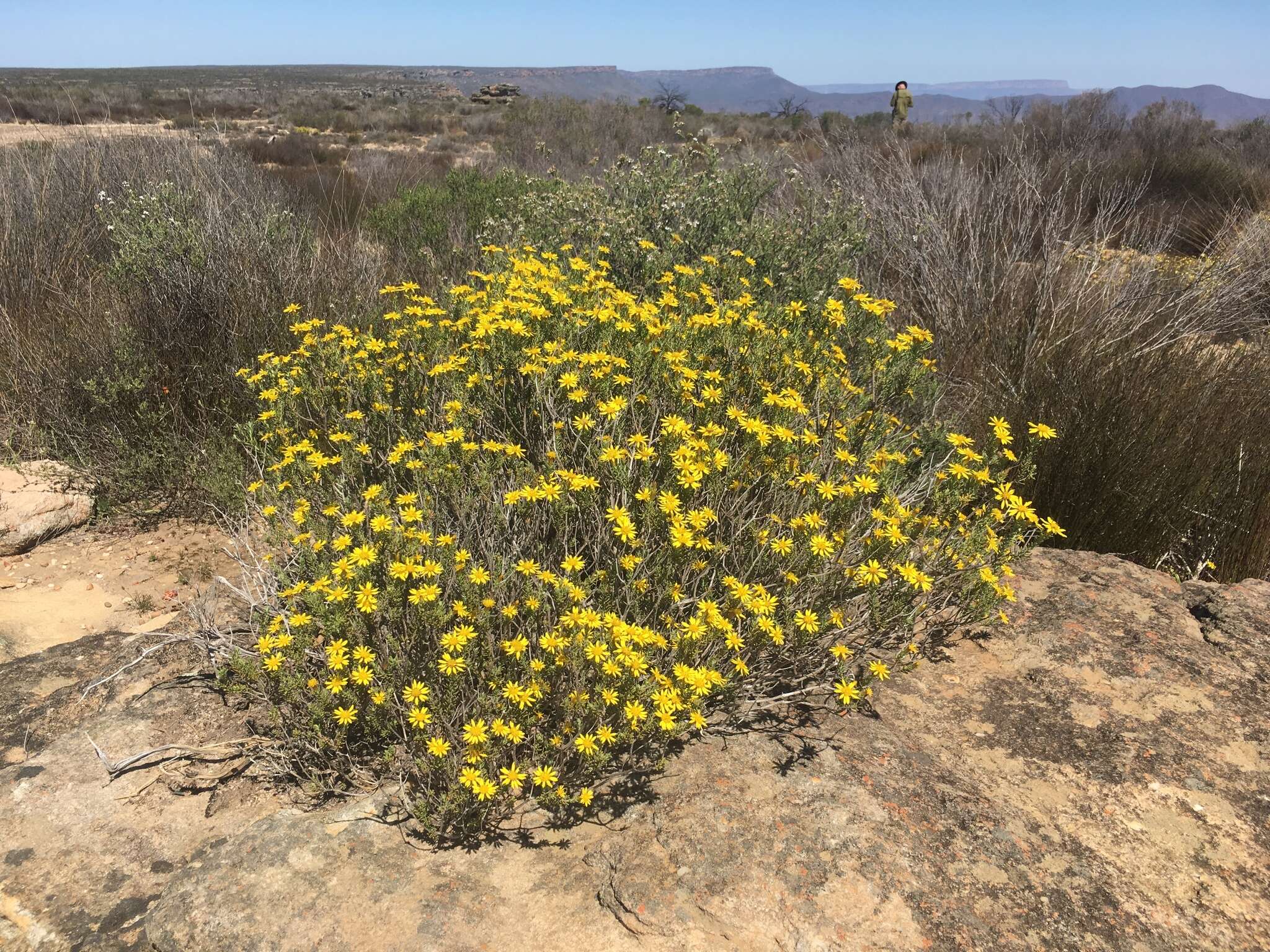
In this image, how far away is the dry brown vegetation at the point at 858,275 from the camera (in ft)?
12.6

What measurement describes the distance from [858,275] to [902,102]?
41.3 feet

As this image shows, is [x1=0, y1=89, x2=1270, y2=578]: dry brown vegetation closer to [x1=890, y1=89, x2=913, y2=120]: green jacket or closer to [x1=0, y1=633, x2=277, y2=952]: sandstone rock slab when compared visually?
[x1=0, y1=633, x2=277, y2=952]: sandstone rock slab

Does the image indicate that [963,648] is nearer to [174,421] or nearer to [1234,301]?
[174,421]

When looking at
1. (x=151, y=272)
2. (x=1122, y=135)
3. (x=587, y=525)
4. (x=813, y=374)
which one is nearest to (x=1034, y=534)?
(x=813, y=374)

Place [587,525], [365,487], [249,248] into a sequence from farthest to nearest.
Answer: [249,248] → [365,487] → [587,525]

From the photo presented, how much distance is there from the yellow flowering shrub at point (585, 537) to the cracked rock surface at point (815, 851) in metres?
0.17

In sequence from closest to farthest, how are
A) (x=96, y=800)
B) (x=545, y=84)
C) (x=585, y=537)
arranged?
(x=96, y=800), (x=585, y=537), (x=545, y=84)

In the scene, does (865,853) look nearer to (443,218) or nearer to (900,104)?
(443,218)

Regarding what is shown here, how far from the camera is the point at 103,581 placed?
13.5ft

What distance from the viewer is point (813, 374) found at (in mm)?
3203

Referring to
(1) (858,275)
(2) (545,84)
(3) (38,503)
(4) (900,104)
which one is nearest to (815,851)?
(3) (38,503)

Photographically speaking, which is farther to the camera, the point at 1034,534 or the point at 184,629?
the point at 1034,534

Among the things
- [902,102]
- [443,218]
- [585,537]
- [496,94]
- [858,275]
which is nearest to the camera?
[585,537]

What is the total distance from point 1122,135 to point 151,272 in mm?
17113
